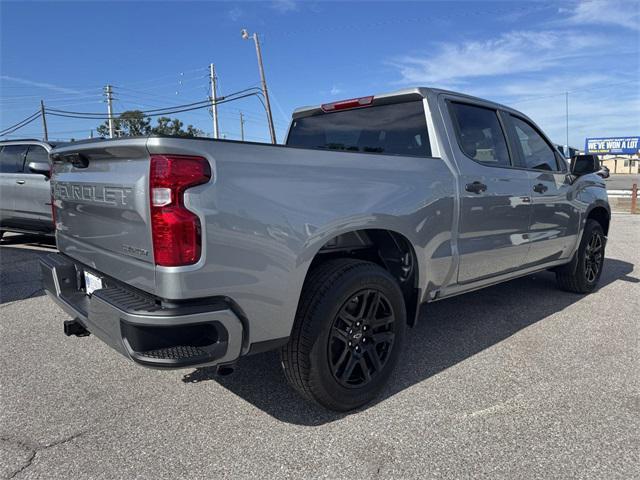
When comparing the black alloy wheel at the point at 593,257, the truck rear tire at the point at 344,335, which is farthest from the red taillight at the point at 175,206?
the black alloy wheel at the point at 593,257

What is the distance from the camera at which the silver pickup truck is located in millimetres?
2029

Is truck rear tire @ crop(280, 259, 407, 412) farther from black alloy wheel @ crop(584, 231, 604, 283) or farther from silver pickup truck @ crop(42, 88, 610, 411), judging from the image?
black alloy wheel @ crop(584, 231, 604, 283)

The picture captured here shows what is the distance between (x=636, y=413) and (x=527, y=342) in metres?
1.10

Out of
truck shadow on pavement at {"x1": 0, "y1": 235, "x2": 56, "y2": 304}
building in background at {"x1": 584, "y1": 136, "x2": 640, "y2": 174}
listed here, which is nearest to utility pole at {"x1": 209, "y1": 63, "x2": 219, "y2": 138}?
truck shadow on pavement at {"x1": 0, "y1": 235, "x2": 56, "y2": 304}

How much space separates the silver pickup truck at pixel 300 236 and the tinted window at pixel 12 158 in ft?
19.7

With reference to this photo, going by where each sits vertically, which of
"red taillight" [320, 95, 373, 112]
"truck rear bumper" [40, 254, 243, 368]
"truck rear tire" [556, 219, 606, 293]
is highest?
"red taillight" [320, 95, 373, 112]

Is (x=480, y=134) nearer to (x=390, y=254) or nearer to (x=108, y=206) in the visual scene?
(x=390, y=254)

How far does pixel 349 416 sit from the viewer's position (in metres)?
2.65

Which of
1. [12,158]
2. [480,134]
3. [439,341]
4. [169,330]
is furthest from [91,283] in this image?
[12,158]

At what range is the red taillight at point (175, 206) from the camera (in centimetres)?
199

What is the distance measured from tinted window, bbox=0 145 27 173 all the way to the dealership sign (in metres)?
80.2

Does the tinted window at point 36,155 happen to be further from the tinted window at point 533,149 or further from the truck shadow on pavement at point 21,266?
the tinted window at point 533,149

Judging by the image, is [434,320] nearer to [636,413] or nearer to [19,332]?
[636,413]

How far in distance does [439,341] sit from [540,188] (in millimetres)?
1690
